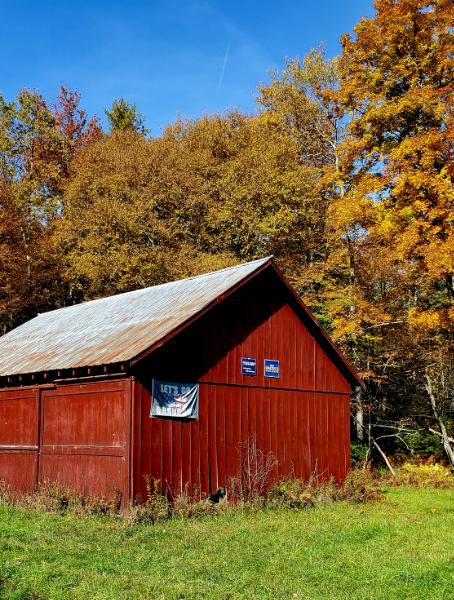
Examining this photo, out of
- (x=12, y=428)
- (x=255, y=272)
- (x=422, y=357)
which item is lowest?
(x=12, y=428)

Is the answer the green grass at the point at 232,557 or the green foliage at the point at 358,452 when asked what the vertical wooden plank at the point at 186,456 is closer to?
the green grass at the point at 232,557

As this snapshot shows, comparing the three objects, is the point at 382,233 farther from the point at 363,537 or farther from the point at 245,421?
the point at 363,537

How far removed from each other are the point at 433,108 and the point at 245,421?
1259 cm

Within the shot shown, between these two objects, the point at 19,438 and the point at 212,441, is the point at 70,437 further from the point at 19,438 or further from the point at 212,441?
the point at 212,441

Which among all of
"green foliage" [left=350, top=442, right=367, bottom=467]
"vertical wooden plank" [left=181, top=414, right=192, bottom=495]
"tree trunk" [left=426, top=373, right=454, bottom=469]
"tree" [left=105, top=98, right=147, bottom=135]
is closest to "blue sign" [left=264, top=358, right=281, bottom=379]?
"vertical wooden plank" [left=181, top=414, right=192, bottom=495]

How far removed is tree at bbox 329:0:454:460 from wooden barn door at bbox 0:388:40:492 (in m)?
11.4

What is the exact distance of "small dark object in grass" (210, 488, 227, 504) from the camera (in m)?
15.9

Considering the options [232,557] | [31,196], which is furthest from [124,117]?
[232,557]

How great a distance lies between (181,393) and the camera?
1560 cm

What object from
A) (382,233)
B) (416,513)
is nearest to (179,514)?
(416,513)

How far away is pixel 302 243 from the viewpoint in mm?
32969

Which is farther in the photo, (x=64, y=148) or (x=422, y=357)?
(x=64, y=148)

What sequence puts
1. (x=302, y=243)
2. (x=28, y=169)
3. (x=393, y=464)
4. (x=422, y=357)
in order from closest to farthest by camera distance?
(x=422, y=357) → (x=393, y=464) → (x=302, y=243) → (x=28, y=169)

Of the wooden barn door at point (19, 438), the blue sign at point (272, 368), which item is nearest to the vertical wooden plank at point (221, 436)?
the blue sign at point (272, 368)
